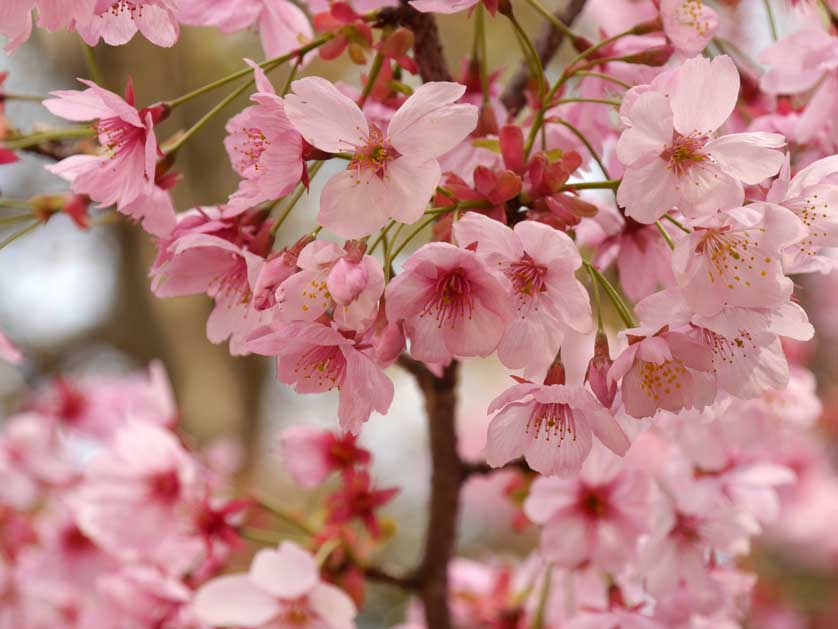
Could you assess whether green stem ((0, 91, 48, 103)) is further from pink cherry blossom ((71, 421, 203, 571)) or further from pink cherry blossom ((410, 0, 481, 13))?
pink cherry blossom ((410, 0, 481, 13))

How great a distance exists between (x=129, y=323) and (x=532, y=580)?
7.17ft

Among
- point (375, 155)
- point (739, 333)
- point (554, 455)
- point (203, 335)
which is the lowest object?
point (203, 335)

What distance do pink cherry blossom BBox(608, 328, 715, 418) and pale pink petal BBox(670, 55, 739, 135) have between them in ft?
0.49

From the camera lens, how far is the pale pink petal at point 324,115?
641 mm

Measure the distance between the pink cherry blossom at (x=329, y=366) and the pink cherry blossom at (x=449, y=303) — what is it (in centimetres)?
4

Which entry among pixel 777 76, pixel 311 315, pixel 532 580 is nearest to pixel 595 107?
pixel 777 76

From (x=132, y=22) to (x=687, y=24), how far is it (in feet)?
1.49

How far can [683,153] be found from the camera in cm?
64

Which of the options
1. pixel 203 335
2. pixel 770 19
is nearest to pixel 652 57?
pixel 770 19

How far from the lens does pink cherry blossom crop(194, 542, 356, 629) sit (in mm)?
963

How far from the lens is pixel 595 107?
913mm

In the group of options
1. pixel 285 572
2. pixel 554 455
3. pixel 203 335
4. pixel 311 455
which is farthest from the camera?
pixel 203 335

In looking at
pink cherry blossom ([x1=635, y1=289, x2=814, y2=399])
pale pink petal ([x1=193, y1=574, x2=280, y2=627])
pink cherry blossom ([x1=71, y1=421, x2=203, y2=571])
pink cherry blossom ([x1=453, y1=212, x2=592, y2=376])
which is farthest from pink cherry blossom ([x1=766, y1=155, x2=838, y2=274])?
pink cherry blossom ([x1=71, y1=421, x2=203, y2=571])

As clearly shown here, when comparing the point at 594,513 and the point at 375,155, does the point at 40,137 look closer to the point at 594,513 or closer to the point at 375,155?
the point at 375,155
